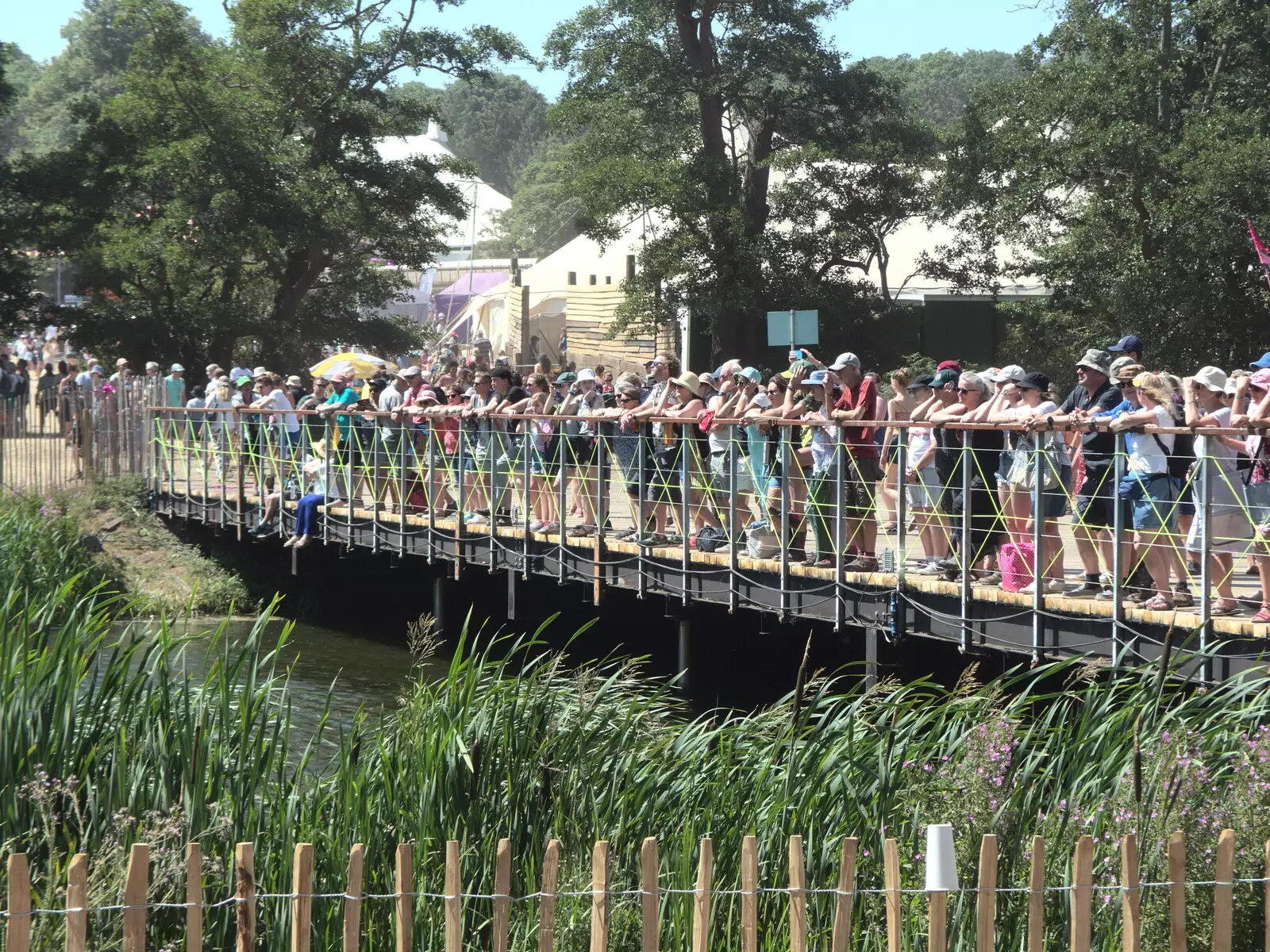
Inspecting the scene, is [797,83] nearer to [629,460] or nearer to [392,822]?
→ [629,460]

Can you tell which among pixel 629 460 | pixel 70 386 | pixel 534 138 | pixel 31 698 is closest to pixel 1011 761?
pixel 31 698

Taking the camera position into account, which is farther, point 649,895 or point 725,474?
point 725,474

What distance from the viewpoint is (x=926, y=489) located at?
37.6 feet

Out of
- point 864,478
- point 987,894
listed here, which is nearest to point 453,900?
point 987,894

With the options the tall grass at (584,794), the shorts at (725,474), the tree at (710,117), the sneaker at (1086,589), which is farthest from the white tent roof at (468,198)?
the tall grass at (584,794)

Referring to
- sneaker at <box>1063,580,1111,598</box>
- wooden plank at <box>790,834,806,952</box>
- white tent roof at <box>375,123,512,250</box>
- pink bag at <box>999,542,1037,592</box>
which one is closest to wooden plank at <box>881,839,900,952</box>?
wooden plank at <box>790,834,806,952</box>

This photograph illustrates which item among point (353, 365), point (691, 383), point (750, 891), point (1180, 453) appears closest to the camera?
point (750, 891)

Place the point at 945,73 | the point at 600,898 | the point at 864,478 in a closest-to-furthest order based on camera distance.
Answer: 1. the point at 600,898
2. the point at 864,478
3. the point at 945,73

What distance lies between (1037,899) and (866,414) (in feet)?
24.0

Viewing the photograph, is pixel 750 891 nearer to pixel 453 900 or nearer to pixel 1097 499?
pixel 453 900

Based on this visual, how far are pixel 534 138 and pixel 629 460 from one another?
350ft

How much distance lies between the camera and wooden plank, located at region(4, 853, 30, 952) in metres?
4.59

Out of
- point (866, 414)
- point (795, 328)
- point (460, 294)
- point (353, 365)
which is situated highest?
point (460, 294)

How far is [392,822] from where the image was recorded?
22.4 feet
